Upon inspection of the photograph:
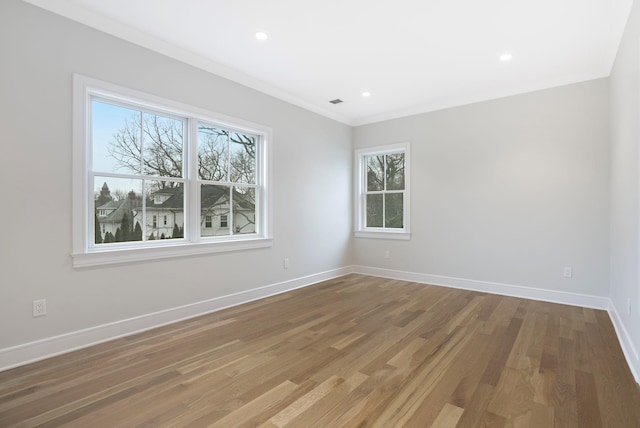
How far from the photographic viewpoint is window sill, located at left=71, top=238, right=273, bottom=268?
2656 mm

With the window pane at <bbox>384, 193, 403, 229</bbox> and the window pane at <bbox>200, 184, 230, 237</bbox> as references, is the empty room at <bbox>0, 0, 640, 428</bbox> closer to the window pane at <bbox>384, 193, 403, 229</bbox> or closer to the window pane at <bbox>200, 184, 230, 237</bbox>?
the window pane at <bbox>200, 184, 230, 237</bbox>

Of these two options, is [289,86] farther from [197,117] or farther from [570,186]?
[570,186]

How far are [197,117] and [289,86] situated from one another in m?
1.35

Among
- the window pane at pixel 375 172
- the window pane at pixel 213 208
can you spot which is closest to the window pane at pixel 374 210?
the window pane at pixel 375 172

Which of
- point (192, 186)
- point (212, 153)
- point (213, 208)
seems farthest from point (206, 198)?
point (212, 153)

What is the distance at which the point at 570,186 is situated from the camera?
3783 mm

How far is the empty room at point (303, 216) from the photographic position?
2.04 metres

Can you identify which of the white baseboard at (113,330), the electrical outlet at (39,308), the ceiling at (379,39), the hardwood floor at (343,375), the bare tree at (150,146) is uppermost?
the ceiling at (379,39)

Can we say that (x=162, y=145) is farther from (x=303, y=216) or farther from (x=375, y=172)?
(x=375, y=172)

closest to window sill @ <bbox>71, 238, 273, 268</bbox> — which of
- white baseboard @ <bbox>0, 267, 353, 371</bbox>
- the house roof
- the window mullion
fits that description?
the window mullion

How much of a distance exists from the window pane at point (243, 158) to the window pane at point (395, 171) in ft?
7.89

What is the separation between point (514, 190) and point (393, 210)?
1.79m

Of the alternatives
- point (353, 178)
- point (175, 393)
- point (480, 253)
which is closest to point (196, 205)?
point (175, 393)

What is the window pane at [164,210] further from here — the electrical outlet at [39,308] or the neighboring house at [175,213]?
the electrical outlet at [39,308]
